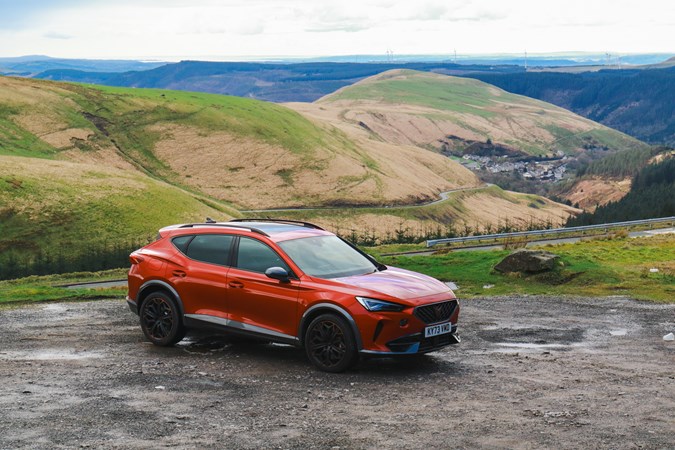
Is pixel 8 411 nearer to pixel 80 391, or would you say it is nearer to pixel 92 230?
pixel 80 391

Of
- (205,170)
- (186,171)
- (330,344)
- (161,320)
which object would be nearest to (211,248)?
(161,320)

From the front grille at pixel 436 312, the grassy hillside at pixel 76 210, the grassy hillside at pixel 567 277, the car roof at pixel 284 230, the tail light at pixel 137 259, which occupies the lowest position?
the grassy hillside at pixel 76 210

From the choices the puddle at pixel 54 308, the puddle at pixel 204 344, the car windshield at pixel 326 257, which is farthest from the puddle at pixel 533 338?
the puddle at pixel 54 308

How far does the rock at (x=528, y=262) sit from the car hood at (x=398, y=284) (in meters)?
12.3

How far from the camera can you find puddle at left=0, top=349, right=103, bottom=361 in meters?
14.1

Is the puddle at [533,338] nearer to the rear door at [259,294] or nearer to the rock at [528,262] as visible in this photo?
the rear door at [259,294]

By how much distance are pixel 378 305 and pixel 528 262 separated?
1417 centimetres

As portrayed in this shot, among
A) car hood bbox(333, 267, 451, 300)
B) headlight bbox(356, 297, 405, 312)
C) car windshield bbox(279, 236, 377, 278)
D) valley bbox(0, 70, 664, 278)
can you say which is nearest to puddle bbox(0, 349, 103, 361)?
car windshield bbox(279, 236, 377, 278)

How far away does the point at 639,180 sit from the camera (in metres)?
191

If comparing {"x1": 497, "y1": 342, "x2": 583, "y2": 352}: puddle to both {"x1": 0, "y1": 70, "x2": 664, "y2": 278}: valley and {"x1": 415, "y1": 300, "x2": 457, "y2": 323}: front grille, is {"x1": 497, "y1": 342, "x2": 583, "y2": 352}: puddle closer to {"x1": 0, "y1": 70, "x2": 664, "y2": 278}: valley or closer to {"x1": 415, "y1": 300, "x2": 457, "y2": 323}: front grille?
{"x1": 415, "y1": 300, "x2": 457, "y2": 323}: front grille

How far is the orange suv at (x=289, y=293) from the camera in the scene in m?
12.6

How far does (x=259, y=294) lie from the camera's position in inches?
534

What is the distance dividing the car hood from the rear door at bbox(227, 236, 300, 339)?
2.93 ft

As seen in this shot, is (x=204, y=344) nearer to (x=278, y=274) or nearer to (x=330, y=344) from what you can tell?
(x=278, y=274)
